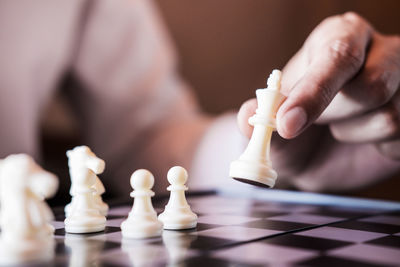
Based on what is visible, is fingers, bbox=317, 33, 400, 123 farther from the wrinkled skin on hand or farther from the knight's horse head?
the knight's horse head

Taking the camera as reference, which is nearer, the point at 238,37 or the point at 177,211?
the point at 177,211

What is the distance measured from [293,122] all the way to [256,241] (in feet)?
0.56

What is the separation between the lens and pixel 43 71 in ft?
6.13

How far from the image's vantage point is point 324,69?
0.82 metres

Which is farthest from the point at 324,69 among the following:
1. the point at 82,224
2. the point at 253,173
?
the point at 82,224

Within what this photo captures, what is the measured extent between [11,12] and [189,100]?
0.79 meters

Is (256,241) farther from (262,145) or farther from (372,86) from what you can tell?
(372,86)

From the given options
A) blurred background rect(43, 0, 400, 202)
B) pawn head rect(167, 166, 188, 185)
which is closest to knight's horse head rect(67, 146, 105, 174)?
pawn head rect(167, 166, 188, 185)

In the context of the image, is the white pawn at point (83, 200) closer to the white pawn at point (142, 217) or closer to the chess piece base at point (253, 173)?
the white pawn at point (142, 217)

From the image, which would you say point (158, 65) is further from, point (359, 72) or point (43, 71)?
point (359, 72)

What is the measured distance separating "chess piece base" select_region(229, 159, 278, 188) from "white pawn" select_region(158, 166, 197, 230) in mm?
93

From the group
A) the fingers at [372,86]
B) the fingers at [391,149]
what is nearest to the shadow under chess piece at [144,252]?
the fingers at [372,86]

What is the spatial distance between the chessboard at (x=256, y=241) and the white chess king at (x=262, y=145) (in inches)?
3.1

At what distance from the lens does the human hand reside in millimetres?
745
